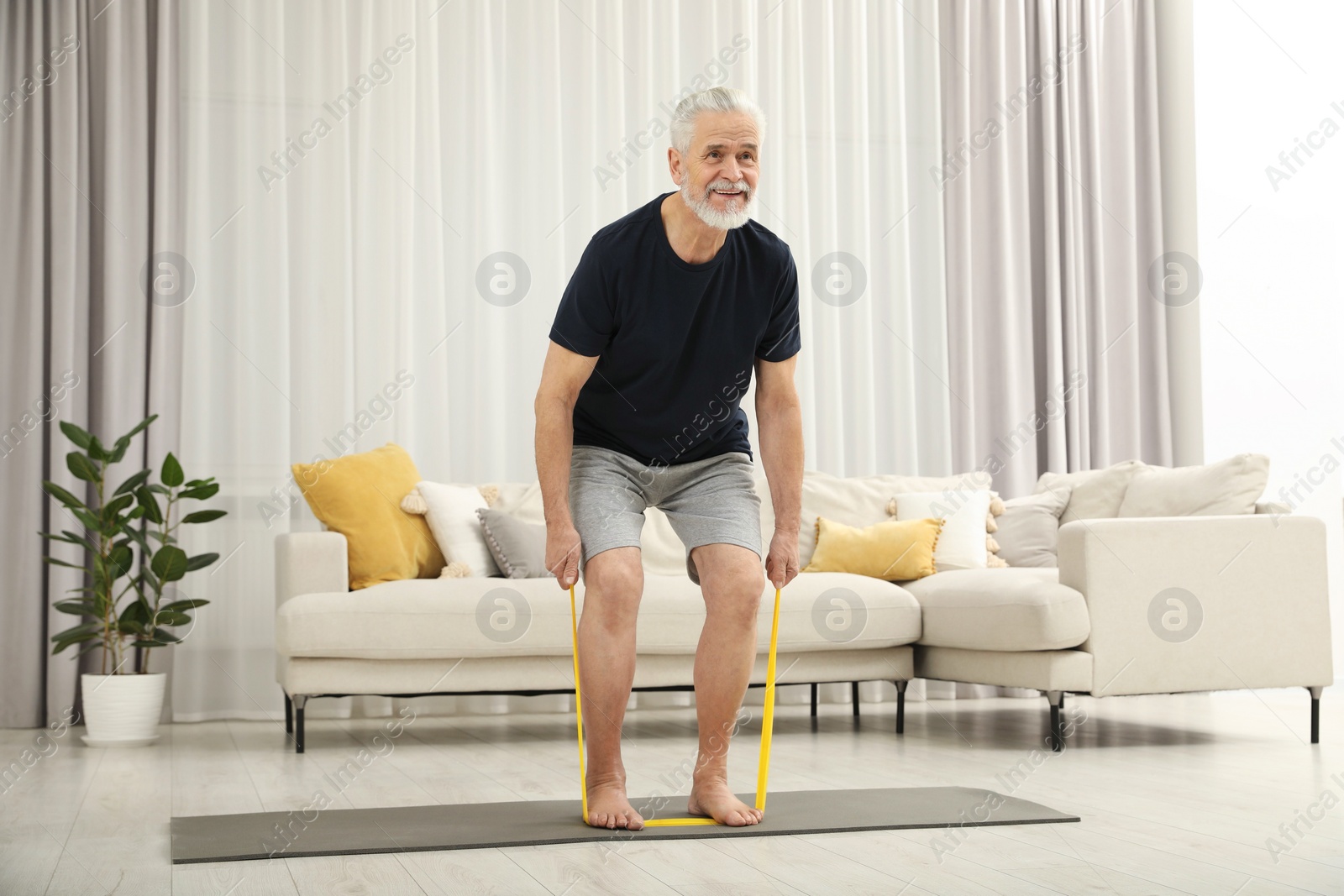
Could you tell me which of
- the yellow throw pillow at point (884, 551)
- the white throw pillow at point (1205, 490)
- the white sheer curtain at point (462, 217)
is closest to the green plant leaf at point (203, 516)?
the white sheer curtain at point (462, 217)

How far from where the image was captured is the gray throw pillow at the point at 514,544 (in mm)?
3580

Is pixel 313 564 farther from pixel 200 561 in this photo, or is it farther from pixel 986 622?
pixel 986 622

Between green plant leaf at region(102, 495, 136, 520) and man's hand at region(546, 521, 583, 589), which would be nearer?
man's hand at region(546, 521, 583, 589)

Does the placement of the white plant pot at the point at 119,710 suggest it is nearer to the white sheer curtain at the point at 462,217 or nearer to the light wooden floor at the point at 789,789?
the light wooden floor at the point at 789,789

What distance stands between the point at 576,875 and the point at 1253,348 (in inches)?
161

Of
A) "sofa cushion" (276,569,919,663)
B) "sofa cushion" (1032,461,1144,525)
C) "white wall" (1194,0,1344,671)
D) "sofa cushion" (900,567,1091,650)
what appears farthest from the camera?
"white wall" (1194,0,1344,671)

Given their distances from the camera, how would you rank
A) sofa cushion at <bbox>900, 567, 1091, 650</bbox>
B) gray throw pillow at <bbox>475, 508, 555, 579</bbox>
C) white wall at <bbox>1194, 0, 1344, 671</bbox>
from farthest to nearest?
white wall at <bbox>1194, 0, 1344, 671</bbox>, gray throw pillow at <bbox>475, 508, 555, 579</bbox>, sofa cushion at <bbox>900, 567, 1091, 650</bbox>

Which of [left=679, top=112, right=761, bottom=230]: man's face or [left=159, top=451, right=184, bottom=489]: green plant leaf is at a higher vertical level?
[left=679, top=112, right=761, bottom=230]: man's face

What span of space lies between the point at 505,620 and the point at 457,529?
0.49 metres

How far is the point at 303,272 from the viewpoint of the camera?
4270mm

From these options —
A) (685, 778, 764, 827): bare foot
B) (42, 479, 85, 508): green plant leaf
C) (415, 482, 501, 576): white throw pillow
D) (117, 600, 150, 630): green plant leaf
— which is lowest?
(685, 778, 764, 827): bare foot

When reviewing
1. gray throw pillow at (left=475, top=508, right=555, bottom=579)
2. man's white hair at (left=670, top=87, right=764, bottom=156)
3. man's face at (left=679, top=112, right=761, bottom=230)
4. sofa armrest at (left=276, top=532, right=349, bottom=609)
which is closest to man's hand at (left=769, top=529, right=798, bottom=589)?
man's face at (left=679, top=112, right=761, bottom=230)

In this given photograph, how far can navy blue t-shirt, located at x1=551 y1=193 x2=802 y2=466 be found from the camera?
2.09 meters

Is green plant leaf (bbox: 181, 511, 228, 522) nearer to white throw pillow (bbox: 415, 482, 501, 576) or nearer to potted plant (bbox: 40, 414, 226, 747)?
potted plant (bbox: 40, 414, 226, 747)
